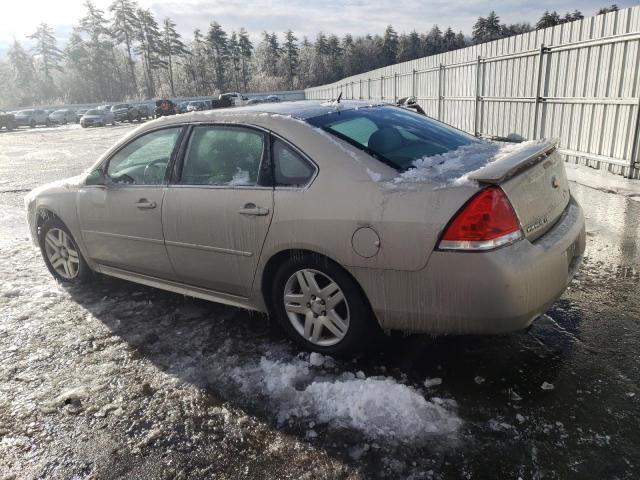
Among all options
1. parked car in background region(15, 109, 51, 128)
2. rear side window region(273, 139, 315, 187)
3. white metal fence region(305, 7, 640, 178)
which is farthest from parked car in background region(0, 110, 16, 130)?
rear side window region(273, 139, 315, 187)

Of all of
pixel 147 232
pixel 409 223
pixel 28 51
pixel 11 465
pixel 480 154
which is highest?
pixel 28 51

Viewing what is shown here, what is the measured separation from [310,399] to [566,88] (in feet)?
29.0

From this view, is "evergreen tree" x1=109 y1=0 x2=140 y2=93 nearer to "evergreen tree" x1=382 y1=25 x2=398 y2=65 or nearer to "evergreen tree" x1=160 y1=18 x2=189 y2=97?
"evergreen tree" x1=160 y1=18 x2=189 y2=97

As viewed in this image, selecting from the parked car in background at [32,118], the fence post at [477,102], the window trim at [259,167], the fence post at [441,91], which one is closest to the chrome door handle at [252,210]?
the window trim at [259,167]

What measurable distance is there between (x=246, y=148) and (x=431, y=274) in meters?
1.52

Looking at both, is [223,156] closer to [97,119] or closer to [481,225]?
[481,225]

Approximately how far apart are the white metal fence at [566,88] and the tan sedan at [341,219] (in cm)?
558

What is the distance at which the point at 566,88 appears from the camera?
9.29m

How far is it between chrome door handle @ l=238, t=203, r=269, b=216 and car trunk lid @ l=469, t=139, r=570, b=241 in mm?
1247

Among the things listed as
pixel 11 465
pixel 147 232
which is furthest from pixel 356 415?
pixel 147 232

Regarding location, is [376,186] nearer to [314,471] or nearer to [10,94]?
[314,471]

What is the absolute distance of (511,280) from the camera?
243cm

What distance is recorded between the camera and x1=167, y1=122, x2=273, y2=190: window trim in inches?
124

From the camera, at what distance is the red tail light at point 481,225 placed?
8.05 feet
